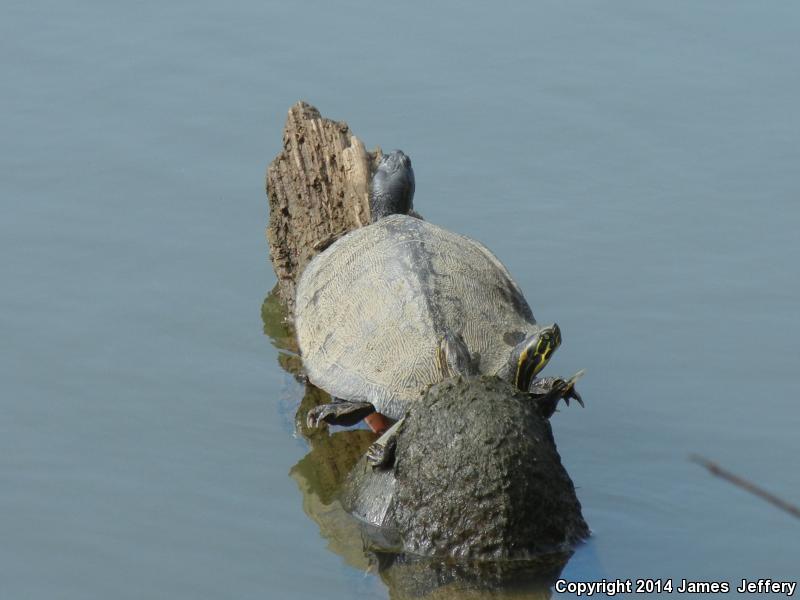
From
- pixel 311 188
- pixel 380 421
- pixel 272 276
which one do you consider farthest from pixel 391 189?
pixel 380 421

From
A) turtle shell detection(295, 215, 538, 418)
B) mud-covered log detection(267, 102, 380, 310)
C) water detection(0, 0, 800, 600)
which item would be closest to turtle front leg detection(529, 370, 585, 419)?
turtle shell detection(295, 215, 538, 418)

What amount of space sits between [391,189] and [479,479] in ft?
8.48

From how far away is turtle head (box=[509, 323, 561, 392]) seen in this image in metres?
5.24

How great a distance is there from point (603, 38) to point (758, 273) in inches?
133

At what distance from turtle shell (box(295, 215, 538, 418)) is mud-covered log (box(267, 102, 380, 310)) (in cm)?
66

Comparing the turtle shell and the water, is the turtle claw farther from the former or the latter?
the water

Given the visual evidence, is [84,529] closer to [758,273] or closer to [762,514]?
[762,514]

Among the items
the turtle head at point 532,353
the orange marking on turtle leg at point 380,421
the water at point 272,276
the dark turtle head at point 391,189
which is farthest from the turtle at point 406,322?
the water at point 272,276

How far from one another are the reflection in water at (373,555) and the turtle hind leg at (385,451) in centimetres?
29

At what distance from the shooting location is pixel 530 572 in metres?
4.88

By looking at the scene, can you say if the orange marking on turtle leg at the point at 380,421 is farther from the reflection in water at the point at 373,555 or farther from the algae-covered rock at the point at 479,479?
the algae-covered rock at the point at 479,479

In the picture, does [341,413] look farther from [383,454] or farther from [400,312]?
[383,454]

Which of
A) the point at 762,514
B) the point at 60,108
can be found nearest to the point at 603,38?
the point at 60,108

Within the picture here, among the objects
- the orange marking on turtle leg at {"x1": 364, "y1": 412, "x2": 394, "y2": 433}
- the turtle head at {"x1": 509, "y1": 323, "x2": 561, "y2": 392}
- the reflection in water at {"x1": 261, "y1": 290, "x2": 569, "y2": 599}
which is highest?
the turtle head at {"x1": 509, "y1": 323, "x2": 561, "y2": 392}
